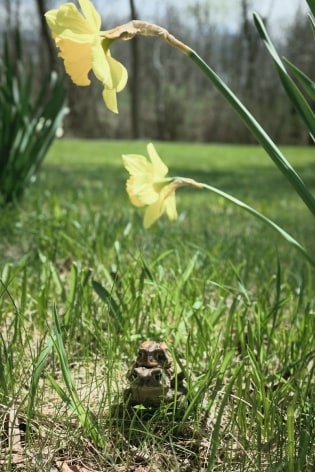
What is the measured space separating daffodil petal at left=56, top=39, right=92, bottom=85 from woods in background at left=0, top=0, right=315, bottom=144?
13108 mm

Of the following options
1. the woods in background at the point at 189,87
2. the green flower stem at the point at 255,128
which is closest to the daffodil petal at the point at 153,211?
the green flower stem at the point at 255,128

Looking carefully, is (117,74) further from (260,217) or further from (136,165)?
(260,217)

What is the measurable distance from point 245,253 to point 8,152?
129cm

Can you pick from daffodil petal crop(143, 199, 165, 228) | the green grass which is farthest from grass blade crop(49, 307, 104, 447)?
daffodil petal crop(143, 199, 165, 228)

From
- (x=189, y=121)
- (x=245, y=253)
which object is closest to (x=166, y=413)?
(x=245, y=253)

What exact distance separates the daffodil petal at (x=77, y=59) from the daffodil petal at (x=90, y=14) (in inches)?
1.3

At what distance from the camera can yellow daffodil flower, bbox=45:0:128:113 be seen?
0.80 metres

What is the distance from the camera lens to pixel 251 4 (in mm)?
22969

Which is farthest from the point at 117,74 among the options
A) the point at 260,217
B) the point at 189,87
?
the point at 189,87

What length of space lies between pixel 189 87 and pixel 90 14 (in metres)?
27.4

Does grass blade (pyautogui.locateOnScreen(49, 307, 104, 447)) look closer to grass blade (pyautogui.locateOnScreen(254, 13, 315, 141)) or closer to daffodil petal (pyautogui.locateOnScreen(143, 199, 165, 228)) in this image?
daffodil petal (pyautogui.locateOnScreen(143, 199, 165, 228))

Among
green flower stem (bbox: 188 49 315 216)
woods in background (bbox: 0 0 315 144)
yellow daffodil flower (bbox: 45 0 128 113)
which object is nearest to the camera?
yellow daffodil flower (bbox: 45 0 128 113)

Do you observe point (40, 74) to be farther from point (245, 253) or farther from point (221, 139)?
point (245, 253)

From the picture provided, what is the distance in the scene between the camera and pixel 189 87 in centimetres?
2741
